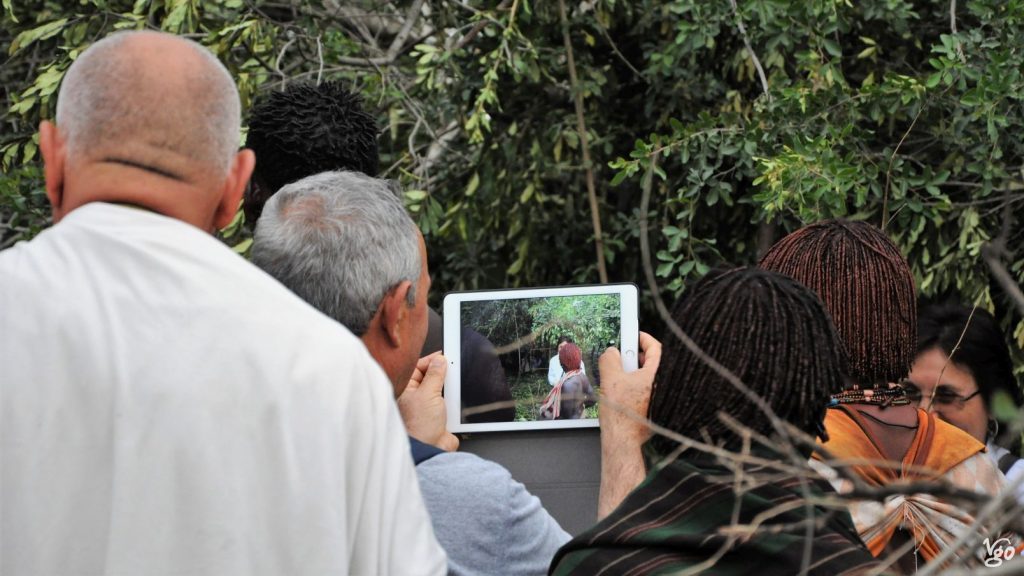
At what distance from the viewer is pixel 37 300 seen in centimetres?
161

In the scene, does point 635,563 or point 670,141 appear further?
point 670,141

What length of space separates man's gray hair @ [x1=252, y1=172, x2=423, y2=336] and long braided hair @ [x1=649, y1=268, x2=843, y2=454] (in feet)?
1.52

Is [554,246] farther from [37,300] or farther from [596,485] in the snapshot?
[37,300]

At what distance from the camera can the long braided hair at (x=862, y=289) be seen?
2.54 m

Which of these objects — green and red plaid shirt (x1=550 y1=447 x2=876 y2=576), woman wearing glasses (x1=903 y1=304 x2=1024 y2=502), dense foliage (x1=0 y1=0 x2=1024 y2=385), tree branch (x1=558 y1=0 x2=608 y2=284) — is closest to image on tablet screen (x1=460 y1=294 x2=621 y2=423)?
green and red plaid shirt (x1=550 y1=447 x2=876 y2=576)

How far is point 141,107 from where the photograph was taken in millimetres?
1719

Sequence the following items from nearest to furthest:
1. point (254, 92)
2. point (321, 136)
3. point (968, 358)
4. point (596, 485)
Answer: point (596, 485), point (321, 136), point (968, 358), point (254, 92)

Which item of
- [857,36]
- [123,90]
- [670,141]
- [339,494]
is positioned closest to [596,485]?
[339,494]

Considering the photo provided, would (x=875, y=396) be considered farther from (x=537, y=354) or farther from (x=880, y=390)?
(x=537, y=354)

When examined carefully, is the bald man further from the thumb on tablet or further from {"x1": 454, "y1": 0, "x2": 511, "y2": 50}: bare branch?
{"x1": 454, "y1": 0, "x2": 511, "y2": 50}: bare branch

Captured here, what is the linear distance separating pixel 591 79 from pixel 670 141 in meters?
0.79

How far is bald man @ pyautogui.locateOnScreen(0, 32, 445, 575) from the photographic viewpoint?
1581 millimetres

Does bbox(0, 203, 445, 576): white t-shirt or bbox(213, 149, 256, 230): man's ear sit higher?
bbox(213, 149, 256, 230): man's ear

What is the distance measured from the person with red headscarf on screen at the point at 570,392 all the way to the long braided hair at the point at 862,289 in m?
0.41
